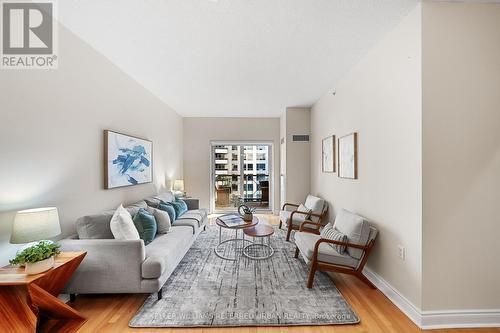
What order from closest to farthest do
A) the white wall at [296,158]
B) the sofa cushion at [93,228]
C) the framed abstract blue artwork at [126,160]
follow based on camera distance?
the sofa cushion at [93,228] → the framed abstract blue artwork at [126,160] → the white wall at [296,158]

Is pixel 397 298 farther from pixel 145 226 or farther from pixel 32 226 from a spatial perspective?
pixel 32 226

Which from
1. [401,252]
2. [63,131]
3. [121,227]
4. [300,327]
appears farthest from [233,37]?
[300,327]

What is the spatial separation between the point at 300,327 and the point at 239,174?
4.81m

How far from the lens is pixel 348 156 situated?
10.5 feet

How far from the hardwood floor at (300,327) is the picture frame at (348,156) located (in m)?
1.47

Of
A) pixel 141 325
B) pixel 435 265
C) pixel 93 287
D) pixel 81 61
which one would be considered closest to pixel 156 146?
pixel 81 61

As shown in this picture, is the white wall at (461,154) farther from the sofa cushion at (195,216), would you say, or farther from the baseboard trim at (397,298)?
the sofa cushion at (195,216)

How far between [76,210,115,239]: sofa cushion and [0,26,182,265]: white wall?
0.60 feet

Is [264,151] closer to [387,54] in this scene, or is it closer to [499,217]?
[387,54]

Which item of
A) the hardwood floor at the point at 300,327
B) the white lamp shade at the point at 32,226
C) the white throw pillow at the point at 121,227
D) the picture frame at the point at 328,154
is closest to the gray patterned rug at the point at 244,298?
the hardwood floor at the point at 300,327

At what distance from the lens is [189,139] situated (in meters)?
6.16

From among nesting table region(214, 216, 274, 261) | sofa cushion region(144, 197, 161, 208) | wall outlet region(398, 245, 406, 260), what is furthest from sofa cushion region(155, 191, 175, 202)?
wall outlet region(398, 245, 406, 260)

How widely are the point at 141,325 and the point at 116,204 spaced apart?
1741 millimetres

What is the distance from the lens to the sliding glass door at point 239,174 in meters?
6.38
